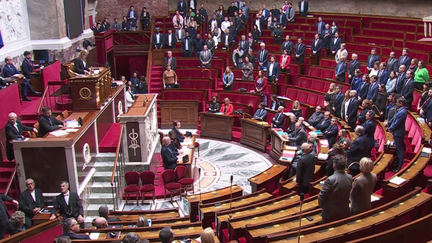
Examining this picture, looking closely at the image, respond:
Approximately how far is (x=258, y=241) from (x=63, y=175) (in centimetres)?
396

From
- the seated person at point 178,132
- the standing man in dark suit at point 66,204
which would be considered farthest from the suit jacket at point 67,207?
the seated person at point 178,132

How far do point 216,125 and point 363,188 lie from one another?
7.67 meters

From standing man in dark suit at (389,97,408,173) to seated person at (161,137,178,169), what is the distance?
163 inches

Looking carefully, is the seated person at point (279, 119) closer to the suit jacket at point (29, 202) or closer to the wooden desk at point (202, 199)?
the wooden desk at point (202, 199)

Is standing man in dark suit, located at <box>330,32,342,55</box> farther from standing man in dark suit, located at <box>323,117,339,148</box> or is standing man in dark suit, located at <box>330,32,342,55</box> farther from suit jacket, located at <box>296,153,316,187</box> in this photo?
suit jacket, located at <box>296,153,316,187</box>

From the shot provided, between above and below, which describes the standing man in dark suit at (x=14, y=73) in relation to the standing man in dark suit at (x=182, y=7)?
below

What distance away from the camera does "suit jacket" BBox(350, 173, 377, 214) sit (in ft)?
16.0

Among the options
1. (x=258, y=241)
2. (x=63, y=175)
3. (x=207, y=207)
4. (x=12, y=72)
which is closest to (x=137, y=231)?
(x=207, y=207)

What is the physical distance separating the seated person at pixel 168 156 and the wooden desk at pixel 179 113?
4259mm

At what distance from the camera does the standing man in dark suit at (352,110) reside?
31.8ft

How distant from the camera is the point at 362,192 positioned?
497 cm

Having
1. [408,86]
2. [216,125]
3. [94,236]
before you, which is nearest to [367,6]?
[408,86]

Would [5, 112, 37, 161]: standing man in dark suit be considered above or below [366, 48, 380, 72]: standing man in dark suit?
below

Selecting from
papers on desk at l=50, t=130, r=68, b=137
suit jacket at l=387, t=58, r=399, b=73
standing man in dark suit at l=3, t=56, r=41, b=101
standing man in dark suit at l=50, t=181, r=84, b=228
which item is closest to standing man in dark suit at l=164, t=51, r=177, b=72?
standing man in dark suit at l=3, t=56, r=41, b=101
